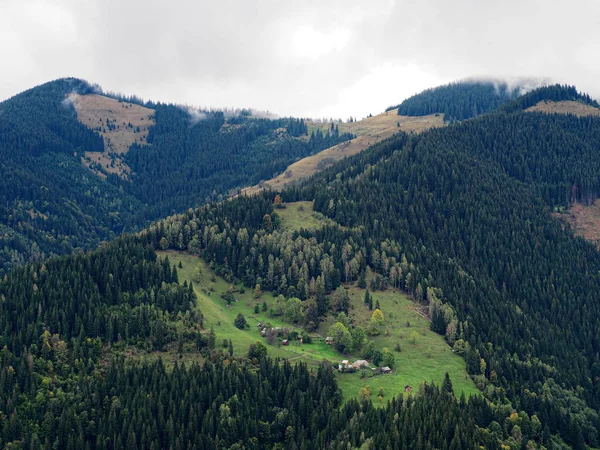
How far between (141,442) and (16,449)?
32197 mm

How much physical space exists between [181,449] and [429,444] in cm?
6717

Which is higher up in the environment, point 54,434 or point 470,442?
point 54,434

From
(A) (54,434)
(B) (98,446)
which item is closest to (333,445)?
(B) (98,446)

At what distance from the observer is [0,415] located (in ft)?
652

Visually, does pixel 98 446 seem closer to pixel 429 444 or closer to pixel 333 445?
pixel 333 445

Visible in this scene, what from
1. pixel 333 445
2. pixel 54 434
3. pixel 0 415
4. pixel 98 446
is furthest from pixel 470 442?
pixel 0 415

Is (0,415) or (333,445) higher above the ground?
(0,415)

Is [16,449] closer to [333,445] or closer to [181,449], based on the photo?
[181,449]

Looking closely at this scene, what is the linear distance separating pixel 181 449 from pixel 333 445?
4159cm

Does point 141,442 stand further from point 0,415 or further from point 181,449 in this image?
point 0,415

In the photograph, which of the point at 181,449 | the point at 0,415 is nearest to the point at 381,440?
the point at 181,449

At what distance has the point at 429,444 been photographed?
193250mm

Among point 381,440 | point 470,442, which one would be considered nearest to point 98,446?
point 381,440

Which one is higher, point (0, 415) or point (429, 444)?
point (0, 415)
